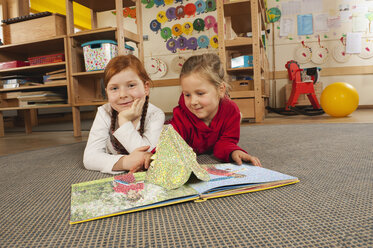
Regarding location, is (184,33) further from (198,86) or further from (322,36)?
(198,86)

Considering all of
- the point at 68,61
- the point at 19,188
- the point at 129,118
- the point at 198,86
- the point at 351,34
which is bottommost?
the point at 19,188

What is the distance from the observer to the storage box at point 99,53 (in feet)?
6.40

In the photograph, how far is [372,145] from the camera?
121cm

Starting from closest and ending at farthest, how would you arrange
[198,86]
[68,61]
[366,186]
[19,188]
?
[366,186] → [19,188] → [198,86] → [68,61]

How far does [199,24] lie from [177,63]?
2.28 ft

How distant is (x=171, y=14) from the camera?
14.3 ft

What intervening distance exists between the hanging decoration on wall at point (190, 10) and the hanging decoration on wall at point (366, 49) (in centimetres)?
250

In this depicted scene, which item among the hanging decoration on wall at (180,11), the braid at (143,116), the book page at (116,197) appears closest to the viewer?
the book page at (116,197)

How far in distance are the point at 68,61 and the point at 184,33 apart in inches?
100

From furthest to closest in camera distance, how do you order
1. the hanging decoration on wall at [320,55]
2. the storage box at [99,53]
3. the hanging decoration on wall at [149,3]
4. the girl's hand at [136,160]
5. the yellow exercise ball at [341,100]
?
the hanging decoration on wall at [149,3]
the hanging decoration on wall at [320,55]
the yellow exercise ball at [341,100]
the storage box at [99,53]
the girl's hand at [136,160]

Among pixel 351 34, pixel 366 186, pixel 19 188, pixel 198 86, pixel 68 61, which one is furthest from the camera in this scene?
pixel 351 34

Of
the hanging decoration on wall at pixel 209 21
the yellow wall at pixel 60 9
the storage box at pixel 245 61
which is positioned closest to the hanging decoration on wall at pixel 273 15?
the hanging decoration on wall at pixel 209 21

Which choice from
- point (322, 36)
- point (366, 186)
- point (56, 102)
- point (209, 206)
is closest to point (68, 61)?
point (56, 102)

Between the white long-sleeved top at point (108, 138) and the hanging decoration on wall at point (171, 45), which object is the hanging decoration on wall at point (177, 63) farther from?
the white long-sleeved top at point (108, 138)
